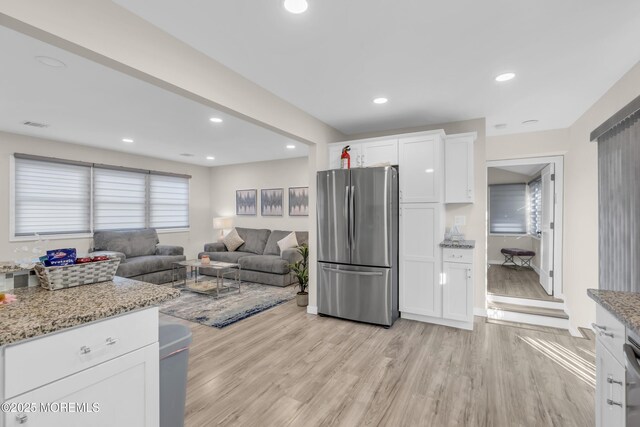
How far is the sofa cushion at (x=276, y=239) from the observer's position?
19.8 ft

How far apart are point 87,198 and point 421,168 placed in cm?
582

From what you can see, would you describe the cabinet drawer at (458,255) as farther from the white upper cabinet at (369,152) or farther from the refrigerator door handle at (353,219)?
the white upper cabinet at (369,152)

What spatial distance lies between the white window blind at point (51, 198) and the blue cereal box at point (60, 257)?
4.63 m

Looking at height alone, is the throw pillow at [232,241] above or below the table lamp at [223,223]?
below

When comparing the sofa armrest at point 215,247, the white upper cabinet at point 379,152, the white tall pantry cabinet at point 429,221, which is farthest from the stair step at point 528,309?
the sofa armrest at point 215,247

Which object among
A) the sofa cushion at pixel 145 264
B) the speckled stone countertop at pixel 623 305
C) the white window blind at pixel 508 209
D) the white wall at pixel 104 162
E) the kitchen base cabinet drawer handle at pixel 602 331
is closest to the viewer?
the speckled stone countertop at pixel 623 305

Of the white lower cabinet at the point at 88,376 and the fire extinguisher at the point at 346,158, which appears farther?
the fire extinguisher at the point at 346,158

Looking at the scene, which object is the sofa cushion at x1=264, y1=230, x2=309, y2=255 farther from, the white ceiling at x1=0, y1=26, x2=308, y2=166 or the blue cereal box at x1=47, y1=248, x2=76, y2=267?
the blue cereal box at x1=47, y1=248, x2=76, y2=267

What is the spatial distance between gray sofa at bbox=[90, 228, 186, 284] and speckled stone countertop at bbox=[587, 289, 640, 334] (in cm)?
566

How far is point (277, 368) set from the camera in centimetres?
251

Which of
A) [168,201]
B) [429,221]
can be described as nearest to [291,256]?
[429,221]

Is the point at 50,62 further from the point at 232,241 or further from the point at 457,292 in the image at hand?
the point at 232,241

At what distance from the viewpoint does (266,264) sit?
543 cm

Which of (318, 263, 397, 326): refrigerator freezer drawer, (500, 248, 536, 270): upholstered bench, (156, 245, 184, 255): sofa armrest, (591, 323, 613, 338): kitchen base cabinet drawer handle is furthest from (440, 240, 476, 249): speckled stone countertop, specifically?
(156, 245, 184, 255): sofa armrest
